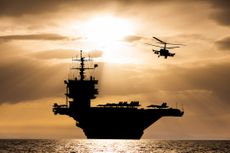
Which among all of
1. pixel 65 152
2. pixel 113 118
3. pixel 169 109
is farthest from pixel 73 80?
pixel 65 152

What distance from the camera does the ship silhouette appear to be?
13500cm

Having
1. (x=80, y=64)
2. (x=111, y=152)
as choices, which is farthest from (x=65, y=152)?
(x=80, y=64)

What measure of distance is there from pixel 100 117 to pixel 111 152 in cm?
2778

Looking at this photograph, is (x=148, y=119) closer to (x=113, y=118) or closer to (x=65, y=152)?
(x=113, y=118)

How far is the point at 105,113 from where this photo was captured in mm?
135750

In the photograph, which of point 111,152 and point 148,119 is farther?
point 148,119

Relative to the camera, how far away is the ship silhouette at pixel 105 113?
443ft

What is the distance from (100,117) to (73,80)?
1203cm

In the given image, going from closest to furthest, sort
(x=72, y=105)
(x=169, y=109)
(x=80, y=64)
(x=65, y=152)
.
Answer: (x=65, y=152) < (x=169, y=109) < (x=72, y=105) < (x=80, y=64)

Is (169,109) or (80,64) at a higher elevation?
(80,64)

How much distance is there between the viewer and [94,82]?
145750 mm

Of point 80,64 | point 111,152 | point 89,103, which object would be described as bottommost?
point 111,152

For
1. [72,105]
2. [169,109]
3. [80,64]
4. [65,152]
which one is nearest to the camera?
[65,152]

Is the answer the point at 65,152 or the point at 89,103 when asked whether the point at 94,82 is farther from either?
the point at 65,152
